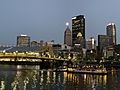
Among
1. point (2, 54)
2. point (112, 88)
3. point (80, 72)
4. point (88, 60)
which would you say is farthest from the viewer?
point (88, 60)

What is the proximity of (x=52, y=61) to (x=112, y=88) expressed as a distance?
57.3 meters

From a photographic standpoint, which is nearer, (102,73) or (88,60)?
(102,73)

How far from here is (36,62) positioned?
349 feet

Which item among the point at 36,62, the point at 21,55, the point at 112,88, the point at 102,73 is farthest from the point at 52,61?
the point at 112,88

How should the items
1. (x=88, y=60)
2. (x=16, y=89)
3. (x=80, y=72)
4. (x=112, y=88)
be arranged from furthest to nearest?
(x=88, y=60), (x=80, y=72), (x=112, y=88), (x=16, y=89)

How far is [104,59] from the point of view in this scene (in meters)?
144

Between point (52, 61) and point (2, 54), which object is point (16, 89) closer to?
point (2, 54)

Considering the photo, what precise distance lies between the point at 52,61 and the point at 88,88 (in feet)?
190

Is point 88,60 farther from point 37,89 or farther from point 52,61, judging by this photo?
point 37,89

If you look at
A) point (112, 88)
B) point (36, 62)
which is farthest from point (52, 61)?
point (112, 88)

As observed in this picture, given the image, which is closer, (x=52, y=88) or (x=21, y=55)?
(x=52, y=88)

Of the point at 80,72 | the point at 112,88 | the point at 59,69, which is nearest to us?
the point at 112,88

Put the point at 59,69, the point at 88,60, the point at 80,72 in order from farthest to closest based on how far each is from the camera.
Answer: the point at 88,60
the point at 59,69
the point at 80,72

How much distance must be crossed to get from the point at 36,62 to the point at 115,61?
44.7m
